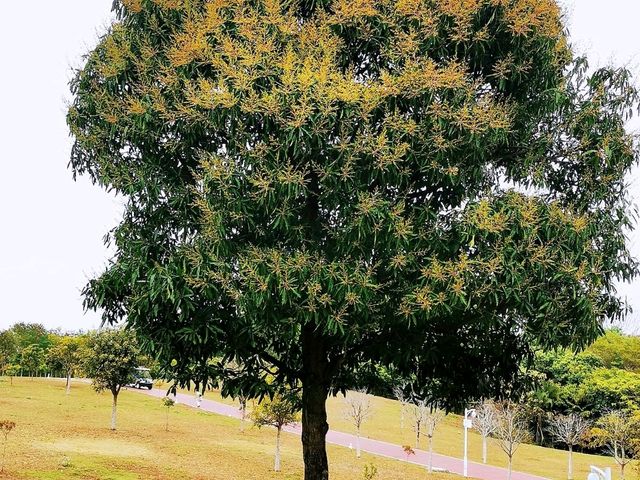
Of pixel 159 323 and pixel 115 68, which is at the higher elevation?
pixel 115 68

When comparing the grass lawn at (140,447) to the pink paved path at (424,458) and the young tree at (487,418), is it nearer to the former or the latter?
the pink paved path at (424,458)

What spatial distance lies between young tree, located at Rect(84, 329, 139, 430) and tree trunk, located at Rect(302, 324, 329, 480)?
16663 millimetres

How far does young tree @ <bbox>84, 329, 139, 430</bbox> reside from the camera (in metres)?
23.9

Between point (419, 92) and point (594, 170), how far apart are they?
90.0 inches

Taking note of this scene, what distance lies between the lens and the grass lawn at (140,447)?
656 inches

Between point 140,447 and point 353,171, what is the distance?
18.3 meters

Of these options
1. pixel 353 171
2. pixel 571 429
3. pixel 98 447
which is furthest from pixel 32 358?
pixel 353 171

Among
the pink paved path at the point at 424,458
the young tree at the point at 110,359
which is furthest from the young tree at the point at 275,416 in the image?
the young tree at the point at 110,359

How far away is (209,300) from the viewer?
6594mm

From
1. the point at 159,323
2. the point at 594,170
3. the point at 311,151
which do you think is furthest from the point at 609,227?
the point at 159,323

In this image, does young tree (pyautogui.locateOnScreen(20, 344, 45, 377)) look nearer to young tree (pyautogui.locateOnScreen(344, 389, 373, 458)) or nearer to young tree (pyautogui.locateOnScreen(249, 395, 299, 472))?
young tree (pyautogui.locateOnScreen(344, 389, 373, 458))

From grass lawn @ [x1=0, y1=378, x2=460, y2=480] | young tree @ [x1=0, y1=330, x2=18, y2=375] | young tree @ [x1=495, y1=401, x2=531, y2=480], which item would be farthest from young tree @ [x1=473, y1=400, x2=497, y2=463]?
young tree @ [x1=0, y1=330, x2=18, y2=375]

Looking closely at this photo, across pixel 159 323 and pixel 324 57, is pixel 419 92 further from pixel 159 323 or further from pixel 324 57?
pixel 159 323

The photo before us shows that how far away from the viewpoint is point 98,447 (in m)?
20.2
